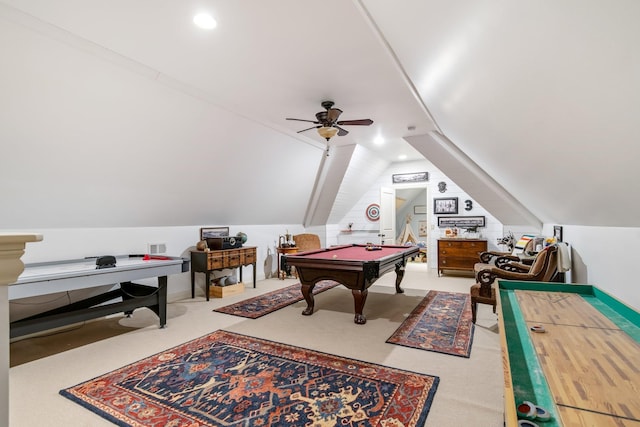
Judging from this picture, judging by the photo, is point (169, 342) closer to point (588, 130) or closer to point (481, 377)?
point (481, 377)

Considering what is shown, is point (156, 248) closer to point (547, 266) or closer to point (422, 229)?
point (547, 266)

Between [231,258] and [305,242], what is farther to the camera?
[305,242]

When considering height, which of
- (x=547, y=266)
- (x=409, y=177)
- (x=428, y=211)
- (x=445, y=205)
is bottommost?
(x=547, y=266)

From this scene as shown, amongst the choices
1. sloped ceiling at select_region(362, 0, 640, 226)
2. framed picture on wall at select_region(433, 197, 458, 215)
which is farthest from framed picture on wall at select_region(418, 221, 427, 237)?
sloped ceiling at select_region(362, 0, 640, 226)

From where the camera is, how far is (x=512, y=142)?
2.93 metres

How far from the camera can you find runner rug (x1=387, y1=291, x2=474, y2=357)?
315 cm

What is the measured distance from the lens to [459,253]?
6949mm

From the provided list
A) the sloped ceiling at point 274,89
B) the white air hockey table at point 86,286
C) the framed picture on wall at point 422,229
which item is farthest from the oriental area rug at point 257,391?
the framed picture on wall at point 422,229

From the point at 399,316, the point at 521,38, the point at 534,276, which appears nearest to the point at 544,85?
the point at 521,38

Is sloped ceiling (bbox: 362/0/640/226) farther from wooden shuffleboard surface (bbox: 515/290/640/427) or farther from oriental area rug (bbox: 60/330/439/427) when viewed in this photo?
oriental area rug (bbox: 60/330/439/427)

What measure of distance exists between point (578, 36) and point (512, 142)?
1.87 metres

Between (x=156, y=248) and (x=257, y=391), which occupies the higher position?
(x=156, y=248)

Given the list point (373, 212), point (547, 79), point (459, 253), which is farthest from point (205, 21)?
point (373, 212)

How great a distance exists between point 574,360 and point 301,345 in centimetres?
240
